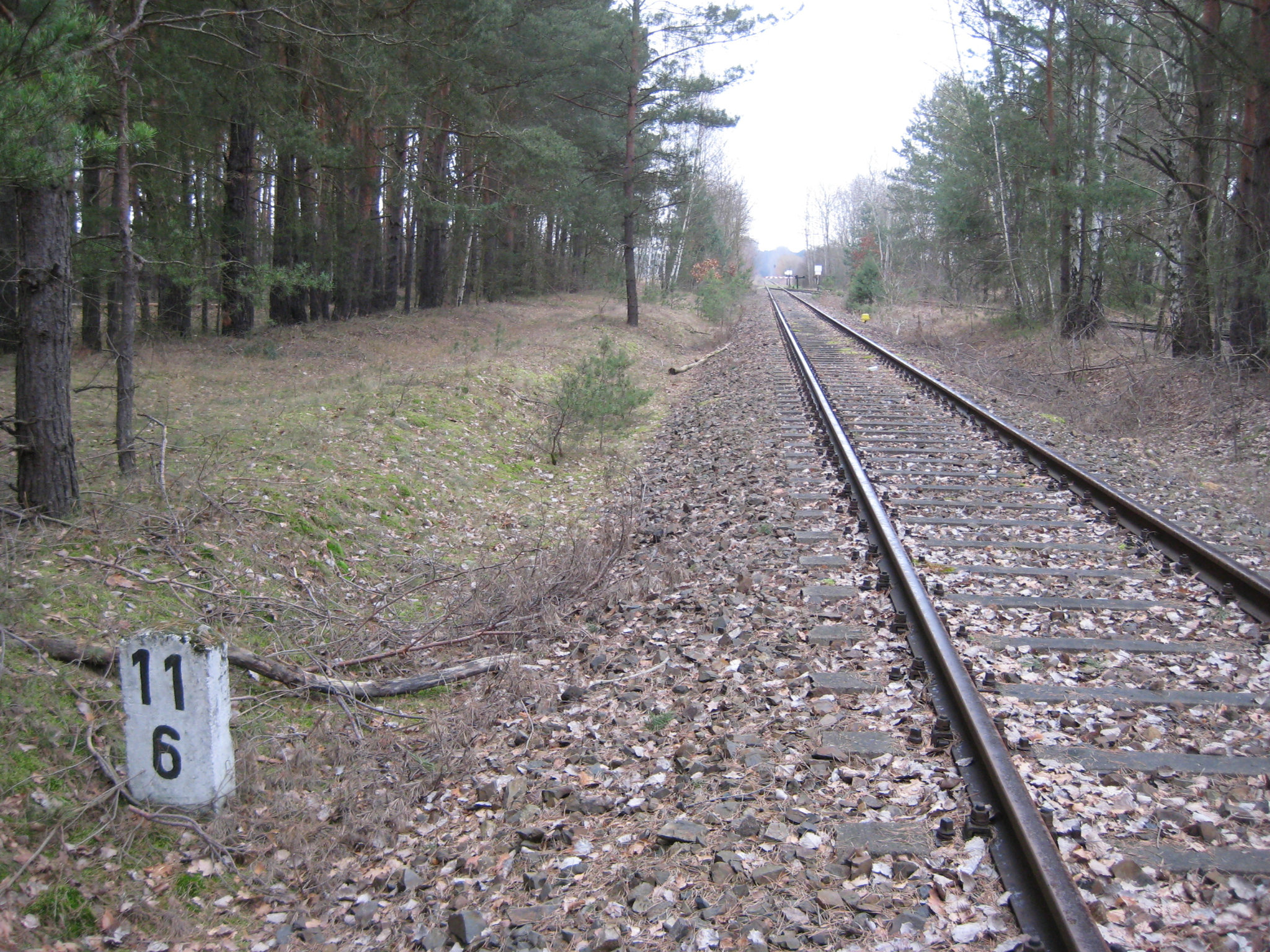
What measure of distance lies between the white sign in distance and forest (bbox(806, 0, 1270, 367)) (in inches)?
508

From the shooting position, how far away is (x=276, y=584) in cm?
609

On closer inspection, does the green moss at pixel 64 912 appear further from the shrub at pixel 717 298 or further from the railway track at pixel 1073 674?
the shrub at pixel 717 298

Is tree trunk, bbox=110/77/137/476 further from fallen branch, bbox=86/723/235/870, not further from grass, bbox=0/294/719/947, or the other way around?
fallen branch, bbox=86/723/235/870

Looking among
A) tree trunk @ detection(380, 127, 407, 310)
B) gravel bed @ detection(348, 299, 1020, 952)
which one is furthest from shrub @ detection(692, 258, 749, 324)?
gravel bed @ detection(348, 299, 1020, 952)

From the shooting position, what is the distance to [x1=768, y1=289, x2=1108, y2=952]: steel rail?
104 inches

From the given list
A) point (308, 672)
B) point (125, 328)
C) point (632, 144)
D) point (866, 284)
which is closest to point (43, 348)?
point (125, 328)

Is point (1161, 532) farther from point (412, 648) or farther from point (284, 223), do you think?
point (284, 223)

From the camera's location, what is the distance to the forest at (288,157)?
5.62 meters

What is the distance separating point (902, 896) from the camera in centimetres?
295

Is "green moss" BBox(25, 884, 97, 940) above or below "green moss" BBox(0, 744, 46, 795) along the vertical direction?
below

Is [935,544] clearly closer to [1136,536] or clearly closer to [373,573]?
[1136,536]

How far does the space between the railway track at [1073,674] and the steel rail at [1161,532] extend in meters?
0.02

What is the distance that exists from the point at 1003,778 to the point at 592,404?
8.29 metres

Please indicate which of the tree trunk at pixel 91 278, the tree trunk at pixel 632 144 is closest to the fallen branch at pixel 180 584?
the tree trunk at pixel 91 278
